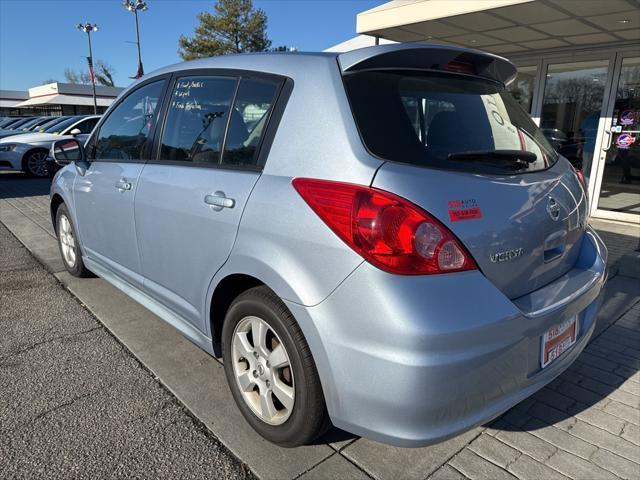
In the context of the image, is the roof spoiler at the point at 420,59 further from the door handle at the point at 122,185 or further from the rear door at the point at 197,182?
the door handle at the point at 122,185

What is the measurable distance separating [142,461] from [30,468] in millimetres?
487

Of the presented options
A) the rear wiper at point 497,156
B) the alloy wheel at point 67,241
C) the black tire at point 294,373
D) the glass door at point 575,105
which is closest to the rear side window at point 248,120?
the black tire at point 294,373

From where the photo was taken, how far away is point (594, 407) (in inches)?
103

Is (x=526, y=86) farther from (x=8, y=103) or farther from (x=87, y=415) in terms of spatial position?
(x=8, y=103)

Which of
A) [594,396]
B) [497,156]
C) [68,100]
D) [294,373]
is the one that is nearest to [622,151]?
[594,396]

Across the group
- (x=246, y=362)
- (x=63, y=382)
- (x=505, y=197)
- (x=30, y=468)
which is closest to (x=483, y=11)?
(x=505, y=197)

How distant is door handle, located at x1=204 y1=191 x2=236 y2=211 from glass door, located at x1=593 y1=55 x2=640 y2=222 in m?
7.43

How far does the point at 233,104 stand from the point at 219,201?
0.54 meters

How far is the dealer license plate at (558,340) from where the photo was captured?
6.39 feet

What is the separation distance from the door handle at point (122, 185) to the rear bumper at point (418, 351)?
1.76 m

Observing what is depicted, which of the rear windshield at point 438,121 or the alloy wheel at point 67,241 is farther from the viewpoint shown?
the alloy wheel at point 67,241

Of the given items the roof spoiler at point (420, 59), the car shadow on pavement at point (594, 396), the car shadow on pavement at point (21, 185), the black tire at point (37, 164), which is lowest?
the car shadow on pavement at point (594, 396)

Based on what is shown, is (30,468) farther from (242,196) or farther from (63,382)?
(242,196)

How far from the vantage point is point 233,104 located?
2432 mm
